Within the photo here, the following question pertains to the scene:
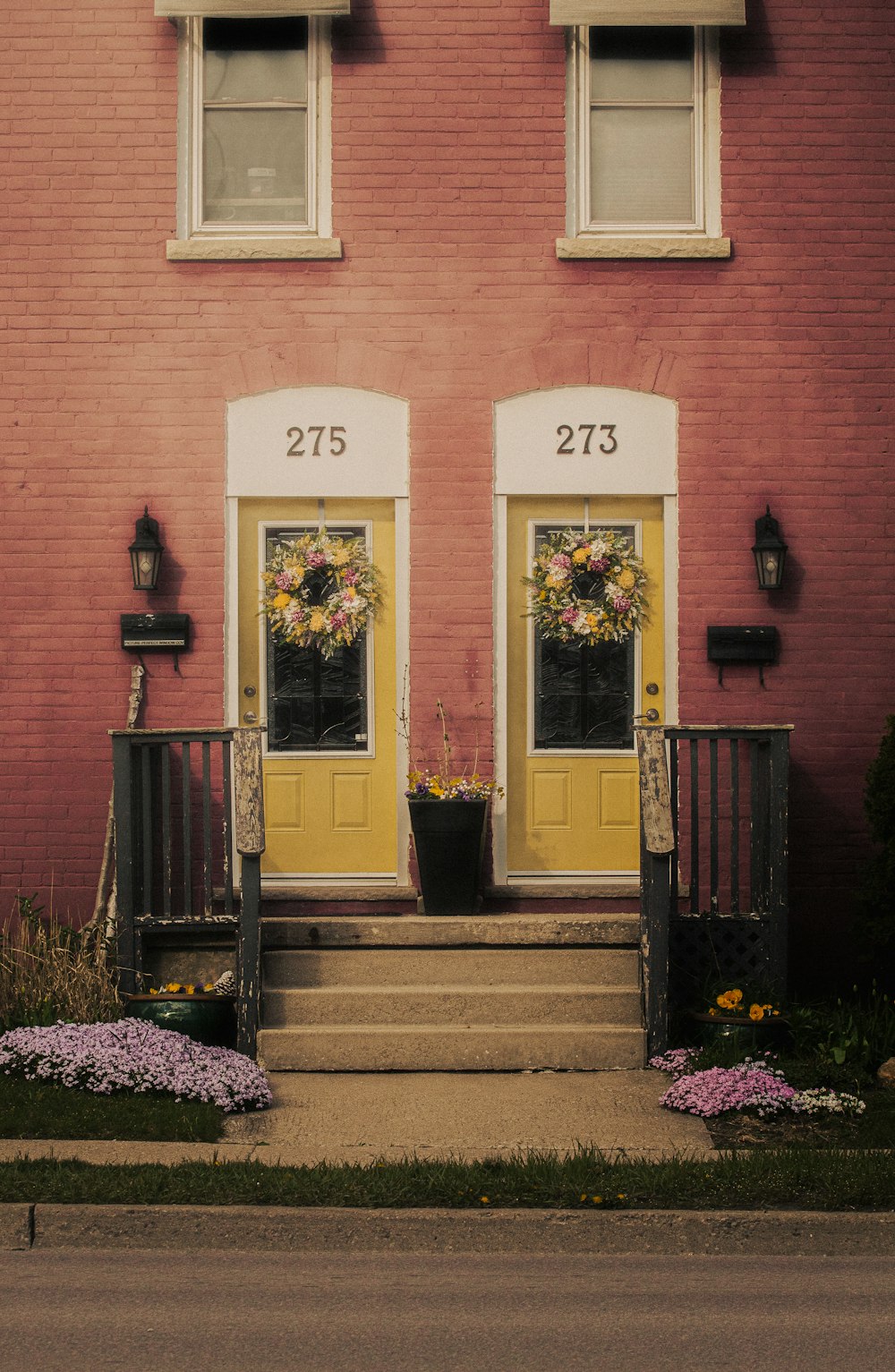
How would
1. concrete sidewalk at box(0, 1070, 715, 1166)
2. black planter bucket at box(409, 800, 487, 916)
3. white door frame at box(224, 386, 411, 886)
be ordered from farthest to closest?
white door frame at box(224, 386, 411, 886) → black planter bucket at box(409, 800, 487, 916) → concrete sidewalk at box(0, 1070, 715, 1166)

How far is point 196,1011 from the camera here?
7375 millimetres

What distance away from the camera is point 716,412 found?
28.6 ft

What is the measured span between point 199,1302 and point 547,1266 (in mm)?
1158

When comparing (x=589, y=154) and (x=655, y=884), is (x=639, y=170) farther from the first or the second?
(x=655, y=884)

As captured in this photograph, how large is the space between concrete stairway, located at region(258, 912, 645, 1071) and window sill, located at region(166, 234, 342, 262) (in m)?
3.78

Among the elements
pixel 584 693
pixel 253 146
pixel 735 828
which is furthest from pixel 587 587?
pixel 253 146

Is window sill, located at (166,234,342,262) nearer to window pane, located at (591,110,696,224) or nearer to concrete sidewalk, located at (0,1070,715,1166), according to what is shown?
window pane, located at (591,110,696,224)

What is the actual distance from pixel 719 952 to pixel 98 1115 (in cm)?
327

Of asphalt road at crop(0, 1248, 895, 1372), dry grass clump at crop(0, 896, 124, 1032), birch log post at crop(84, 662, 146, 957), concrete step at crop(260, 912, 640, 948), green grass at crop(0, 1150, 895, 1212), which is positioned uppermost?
birch log post at crop(84, 662, 146, 957)

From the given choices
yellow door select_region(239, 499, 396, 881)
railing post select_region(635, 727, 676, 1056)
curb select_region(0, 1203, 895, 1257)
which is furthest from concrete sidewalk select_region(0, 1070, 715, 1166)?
yellow door select_region(239, 499, 396, 881)

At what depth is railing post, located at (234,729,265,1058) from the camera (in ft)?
24.2

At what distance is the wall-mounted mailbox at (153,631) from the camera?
8609 mm

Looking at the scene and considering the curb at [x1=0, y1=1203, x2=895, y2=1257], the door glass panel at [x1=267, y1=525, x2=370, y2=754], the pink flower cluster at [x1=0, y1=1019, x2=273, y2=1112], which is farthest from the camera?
the door glass panel at [x1=267, y1=525, x2=370, y2=754]

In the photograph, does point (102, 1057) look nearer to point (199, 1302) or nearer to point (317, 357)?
point (199, 1302)
